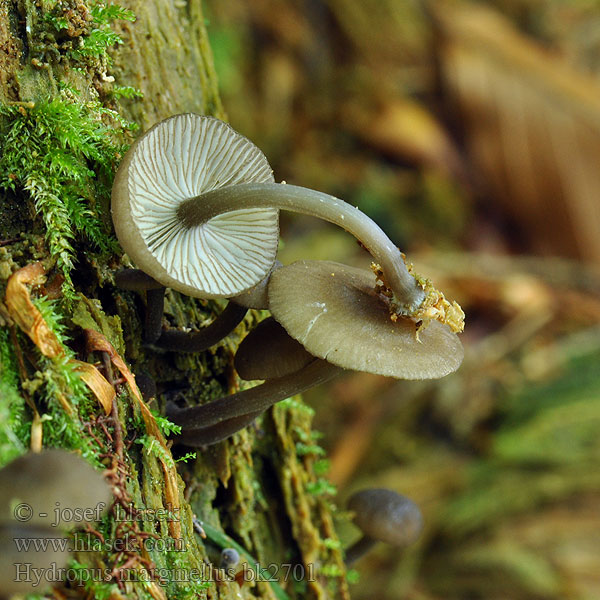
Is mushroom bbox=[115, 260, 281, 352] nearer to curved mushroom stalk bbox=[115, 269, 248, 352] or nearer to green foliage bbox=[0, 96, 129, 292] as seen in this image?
curved mushroom stalk bbox=[115, 269, 248, 352]

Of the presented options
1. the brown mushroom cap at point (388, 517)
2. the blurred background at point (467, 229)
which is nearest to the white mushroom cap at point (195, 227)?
the brown mushroom cap at point (388, 517)

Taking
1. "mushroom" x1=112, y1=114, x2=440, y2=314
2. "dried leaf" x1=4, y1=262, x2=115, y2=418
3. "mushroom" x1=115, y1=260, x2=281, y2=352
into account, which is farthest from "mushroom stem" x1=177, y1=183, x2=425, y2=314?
"dried leaf" x1=4, y1=262, x2=115, y2=418

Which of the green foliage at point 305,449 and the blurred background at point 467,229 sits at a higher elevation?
the blurred background at point 467,229

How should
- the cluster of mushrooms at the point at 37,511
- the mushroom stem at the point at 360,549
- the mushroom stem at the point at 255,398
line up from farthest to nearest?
the mushroom stem at the point at 360,549 < the mushroom stem at the point at 255,398 < the cluster of mushrooms at the point at 37,511

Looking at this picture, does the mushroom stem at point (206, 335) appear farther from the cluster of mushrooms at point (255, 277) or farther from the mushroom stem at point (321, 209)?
the mushroom stem at point (321, 209)

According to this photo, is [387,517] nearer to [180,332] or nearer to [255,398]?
[255,398]

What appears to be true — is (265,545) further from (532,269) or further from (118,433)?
(532,269)
